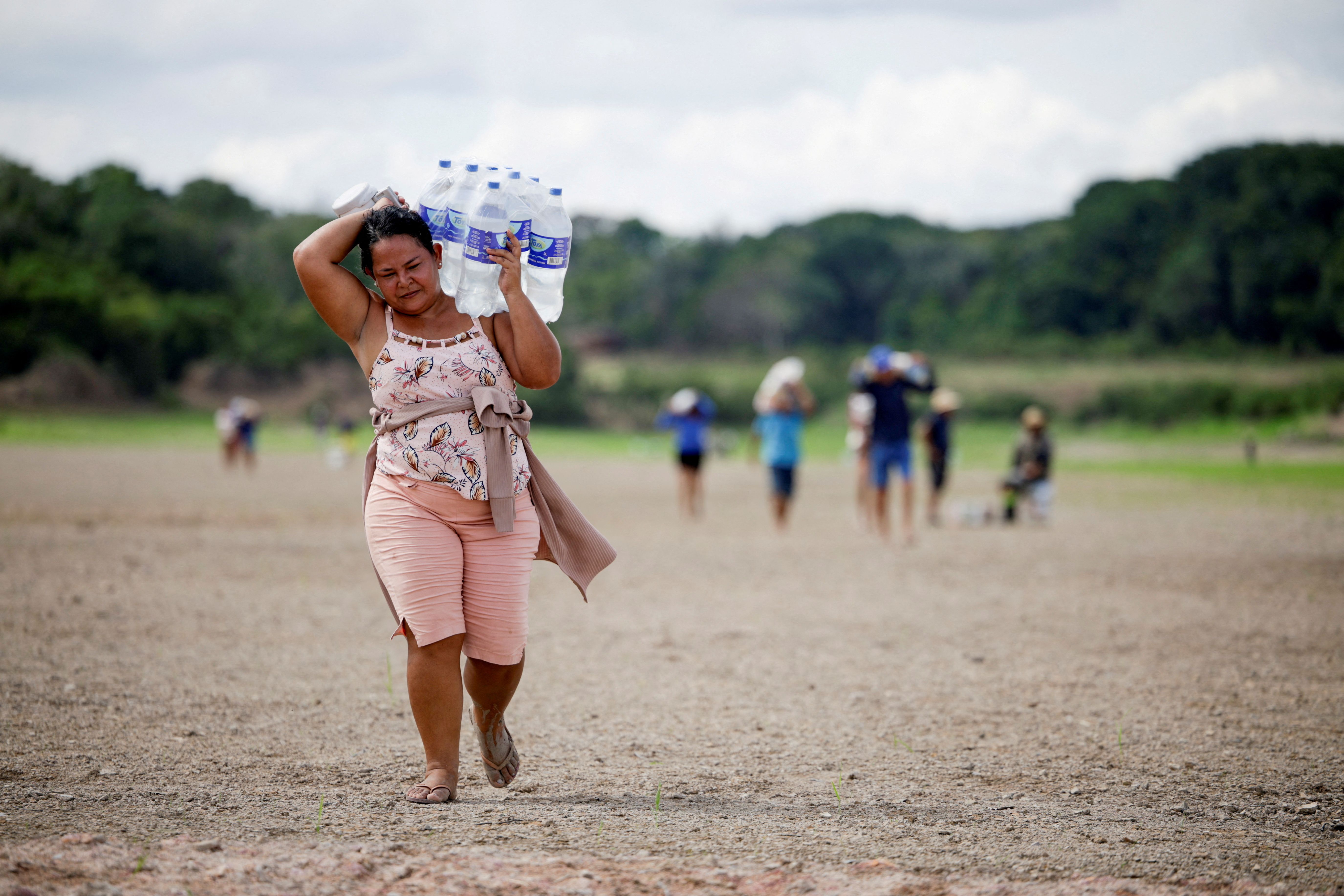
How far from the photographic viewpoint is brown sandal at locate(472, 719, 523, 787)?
455cm

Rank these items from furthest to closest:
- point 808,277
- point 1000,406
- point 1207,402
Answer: point 808,277 → point 1000,406 → point 1207,402

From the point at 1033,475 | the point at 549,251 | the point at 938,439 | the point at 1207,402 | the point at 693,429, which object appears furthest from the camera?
the point at 1207,402

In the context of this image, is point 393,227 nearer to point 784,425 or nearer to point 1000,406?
point 784,425

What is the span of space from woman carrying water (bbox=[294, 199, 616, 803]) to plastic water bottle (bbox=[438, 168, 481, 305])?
4 centimetres

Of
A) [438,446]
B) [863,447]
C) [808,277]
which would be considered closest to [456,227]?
[438,446]

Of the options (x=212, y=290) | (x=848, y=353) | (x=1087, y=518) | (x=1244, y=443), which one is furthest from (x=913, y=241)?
(x=1087, y=518)

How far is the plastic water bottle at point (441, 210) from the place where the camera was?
4.33 metres

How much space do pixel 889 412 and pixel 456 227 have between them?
399 inches

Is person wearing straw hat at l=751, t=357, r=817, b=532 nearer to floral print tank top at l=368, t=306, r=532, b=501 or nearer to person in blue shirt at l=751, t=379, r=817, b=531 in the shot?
person in blue shirt at l=751, t=379, r=817, b=531

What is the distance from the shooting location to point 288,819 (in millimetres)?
4113

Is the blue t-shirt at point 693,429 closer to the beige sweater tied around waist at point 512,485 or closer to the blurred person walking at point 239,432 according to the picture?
the beige sweater tied around waist at point 512,485

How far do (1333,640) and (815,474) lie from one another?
23959 millimetres

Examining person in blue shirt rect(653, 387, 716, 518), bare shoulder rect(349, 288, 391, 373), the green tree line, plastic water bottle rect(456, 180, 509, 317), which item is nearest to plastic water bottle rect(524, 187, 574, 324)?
plastic water bottle rect(456, 180, 509, 317)

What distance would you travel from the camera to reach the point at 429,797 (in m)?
4.38
